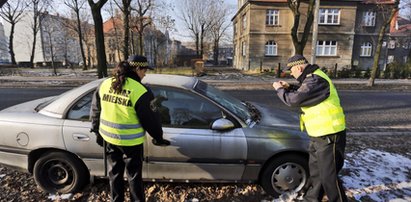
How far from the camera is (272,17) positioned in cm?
2927

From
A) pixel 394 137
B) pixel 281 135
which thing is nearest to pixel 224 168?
pixel 281 135

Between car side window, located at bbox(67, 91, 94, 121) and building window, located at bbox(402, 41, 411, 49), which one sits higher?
building window, located at bbox(402, 41, 411, 49)

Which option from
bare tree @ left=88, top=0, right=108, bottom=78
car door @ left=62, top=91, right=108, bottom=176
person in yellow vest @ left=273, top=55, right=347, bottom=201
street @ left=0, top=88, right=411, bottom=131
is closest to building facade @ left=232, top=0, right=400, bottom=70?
bare tree @ left=88, top=0, right=108, bottom=78

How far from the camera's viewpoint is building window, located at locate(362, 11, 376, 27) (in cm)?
2964

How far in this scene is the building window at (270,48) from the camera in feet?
97.3

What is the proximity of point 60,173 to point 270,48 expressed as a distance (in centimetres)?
2867

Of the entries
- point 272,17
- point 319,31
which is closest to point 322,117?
point 272,17

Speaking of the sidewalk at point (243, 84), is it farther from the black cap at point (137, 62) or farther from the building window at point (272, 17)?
the building window at point (272, 17)

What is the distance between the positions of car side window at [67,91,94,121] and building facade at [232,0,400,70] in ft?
87.7

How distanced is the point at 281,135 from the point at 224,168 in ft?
2.57

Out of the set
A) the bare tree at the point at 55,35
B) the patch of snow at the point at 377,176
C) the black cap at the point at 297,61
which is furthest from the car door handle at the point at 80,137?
the bare tree at the point at 55,35

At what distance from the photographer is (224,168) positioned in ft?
10.6

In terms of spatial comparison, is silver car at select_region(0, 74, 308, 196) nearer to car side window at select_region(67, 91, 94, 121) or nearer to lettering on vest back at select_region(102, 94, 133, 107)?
car side window at select_region(67, 91, 94, 121)

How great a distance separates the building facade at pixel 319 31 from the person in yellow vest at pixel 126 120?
2715 cm
